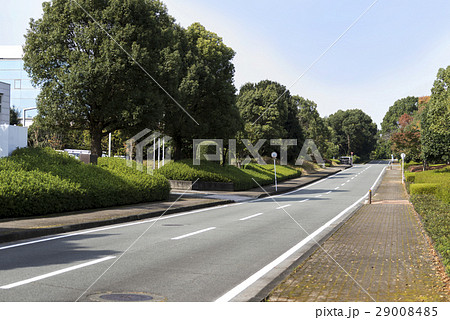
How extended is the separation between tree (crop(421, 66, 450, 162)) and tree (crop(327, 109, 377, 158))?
74768 mm

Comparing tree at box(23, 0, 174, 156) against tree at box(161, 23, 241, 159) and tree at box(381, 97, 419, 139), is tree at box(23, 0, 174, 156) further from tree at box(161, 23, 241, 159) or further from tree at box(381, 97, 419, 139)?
tree at box(381, 97, 419, 139)

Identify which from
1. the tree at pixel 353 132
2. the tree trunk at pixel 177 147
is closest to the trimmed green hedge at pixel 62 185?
the tree trunk at pixel 177 147

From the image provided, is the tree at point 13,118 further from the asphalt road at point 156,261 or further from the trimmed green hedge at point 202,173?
the asphalt road at point 156,261

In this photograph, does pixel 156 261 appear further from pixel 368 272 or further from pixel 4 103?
pixel 4 103

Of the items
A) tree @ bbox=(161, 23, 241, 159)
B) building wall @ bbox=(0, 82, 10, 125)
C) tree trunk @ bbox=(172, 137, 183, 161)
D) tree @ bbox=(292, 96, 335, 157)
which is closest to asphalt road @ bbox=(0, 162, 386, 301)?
tree @ bbox=(161, 23, 241, 159)

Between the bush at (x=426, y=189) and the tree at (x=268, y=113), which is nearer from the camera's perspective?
the bush at (x=426, y=189)

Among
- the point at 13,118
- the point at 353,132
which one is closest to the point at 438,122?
the point at 13,118

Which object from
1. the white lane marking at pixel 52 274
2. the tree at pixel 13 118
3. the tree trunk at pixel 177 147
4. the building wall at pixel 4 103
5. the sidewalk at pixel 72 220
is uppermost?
the tree at pixel 13 118

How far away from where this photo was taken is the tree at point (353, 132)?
127m

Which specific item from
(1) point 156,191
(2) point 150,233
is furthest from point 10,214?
(1) point 156,191

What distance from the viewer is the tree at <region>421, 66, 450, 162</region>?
125 feet

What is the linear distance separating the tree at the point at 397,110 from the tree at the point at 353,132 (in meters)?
5.77

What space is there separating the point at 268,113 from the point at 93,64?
37.9 m

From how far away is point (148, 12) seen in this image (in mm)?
21766
